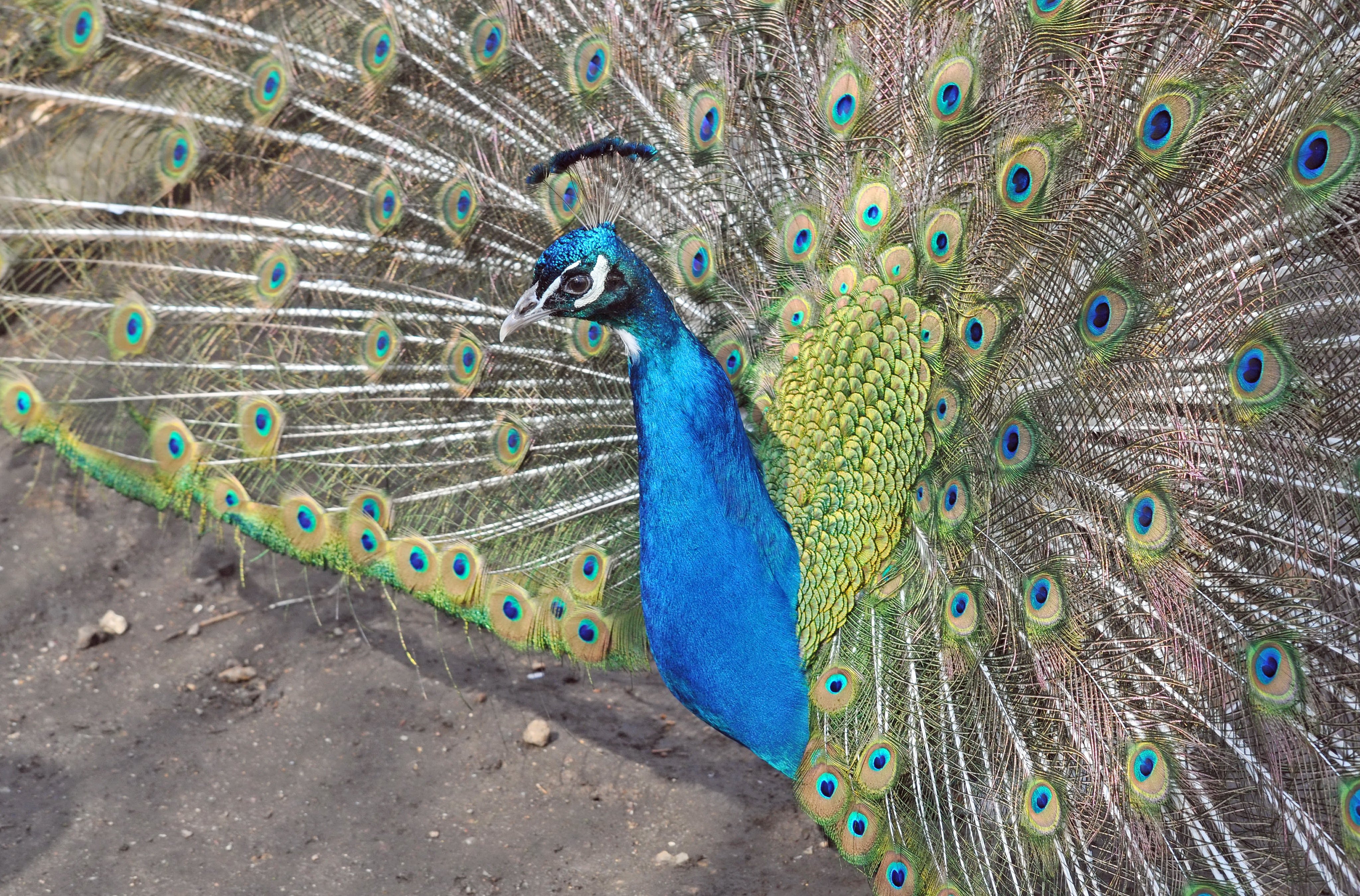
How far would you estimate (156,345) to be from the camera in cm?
283

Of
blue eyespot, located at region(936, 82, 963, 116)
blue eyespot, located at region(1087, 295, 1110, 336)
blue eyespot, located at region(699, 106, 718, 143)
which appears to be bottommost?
blue eyespot, located at region(1087, 295, 1110, 336)

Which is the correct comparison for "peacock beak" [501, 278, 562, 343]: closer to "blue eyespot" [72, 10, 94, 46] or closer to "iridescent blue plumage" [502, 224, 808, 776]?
"iridescent blue plumage" [502, 224, 808, 776]

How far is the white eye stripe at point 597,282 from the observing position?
2025 mm

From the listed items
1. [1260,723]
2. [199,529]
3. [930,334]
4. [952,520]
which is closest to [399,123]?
[199,529]

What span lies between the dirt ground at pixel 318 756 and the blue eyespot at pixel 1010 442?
1.17m

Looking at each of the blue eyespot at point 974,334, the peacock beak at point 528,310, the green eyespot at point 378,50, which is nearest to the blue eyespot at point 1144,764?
the blue eyespot at point 974,334

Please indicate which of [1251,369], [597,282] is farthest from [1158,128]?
[597,282]

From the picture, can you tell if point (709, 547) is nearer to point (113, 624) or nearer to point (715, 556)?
point (715, 556)

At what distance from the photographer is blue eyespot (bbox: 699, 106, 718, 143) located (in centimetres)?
245

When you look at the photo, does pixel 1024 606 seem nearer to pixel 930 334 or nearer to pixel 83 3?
pixel 930 334

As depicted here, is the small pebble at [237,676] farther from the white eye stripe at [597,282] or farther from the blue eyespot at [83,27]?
the white eye stripe at [597,282]

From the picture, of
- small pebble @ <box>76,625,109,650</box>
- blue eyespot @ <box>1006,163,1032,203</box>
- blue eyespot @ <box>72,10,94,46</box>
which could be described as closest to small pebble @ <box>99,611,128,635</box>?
small pebble @ <box>76,625,109,650</box>

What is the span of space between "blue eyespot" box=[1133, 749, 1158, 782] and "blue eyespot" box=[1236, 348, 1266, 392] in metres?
0.58

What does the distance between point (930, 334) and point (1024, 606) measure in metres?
0.54
